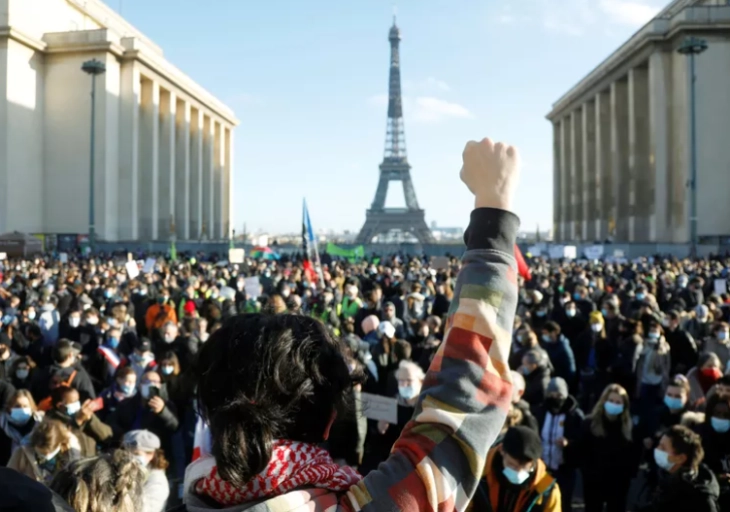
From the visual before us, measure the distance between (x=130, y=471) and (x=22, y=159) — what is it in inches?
1750

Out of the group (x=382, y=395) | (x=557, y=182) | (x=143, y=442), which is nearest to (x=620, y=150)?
(x=557, y=182)

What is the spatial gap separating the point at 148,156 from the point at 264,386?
51.9 m

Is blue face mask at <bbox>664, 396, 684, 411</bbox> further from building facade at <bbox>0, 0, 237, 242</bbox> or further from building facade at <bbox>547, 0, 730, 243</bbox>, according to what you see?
building facade at <bbox>0, 0, 237, 242</bbox>

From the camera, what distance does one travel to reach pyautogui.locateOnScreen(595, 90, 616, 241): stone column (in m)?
54.8

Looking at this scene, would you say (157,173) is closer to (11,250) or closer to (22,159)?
(22,159)

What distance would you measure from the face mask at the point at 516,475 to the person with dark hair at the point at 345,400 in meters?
2.90

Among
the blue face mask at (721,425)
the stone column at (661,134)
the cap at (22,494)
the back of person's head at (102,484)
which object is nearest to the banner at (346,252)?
the stone column at (661,134)

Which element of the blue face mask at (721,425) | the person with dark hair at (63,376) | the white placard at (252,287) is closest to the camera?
the blue face mask at (721,425)

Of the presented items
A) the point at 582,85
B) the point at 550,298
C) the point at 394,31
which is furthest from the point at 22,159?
the point at 394,31

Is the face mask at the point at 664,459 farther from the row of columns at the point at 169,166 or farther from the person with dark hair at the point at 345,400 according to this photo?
the row of columns at the point at 169,166

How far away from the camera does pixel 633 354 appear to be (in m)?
8.73

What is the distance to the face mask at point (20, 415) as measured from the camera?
599 centimetres

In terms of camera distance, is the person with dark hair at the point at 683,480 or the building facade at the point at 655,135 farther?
the building facade at the point at 655,135

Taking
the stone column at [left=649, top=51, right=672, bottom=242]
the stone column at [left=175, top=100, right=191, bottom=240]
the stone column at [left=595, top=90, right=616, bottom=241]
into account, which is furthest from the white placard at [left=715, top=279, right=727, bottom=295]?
the stone column at [left=175, top=100, right=191, bottom=240]
